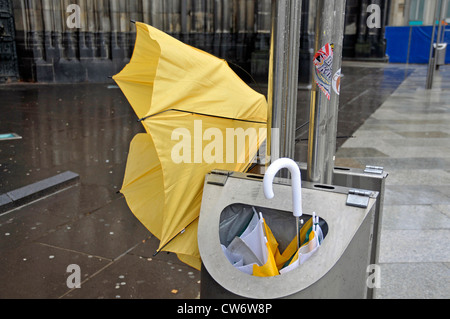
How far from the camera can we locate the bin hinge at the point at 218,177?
5.96ft

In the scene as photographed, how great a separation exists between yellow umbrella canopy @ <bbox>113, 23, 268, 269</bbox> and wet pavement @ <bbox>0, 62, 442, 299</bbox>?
2.33 ft

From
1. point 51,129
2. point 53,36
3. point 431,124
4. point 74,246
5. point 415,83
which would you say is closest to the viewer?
point 74,246

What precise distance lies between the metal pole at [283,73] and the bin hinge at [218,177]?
242 mm

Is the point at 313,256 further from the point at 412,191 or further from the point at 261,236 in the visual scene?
the point at 412,191

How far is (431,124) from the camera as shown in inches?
313

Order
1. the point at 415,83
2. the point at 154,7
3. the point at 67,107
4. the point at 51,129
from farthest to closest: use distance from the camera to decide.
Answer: the point at 415,83
the point at 154,7
the point at 67,107
the point at 51,129

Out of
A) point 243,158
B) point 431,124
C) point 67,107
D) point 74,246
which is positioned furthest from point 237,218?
point 67,107

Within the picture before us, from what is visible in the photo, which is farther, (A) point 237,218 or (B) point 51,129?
(B) point 51,129

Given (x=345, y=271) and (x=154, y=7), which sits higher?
(x=154, y=7)

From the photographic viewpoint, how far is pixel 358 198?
1571mm

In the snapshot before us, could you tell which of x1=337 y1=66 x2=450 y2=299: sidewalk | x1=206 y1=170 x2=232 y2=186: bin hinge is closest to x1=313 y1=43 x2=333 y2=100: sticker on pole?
x1=206 y1=170 x2=232 y2=186: bin hinge
